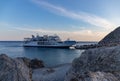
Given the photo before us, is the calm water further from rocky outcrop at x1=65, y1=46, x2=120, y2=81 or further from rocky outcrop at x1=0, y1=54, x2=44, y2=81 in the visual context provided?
rocky outcrop at x1=0, y1=54, x2=44, y2=81

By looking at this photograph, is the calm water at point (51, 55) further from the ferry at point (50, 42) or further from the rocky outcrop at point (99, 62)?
the rocky outcrop at point (99, 62)

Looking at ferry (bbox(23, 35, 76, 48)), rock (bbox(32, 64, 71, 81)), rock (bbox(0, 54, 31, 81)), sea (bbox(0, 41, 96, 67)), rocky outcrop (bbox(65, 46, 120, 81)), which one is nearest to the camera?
rocky outcrop (bbox(65, 46, 120, 81))

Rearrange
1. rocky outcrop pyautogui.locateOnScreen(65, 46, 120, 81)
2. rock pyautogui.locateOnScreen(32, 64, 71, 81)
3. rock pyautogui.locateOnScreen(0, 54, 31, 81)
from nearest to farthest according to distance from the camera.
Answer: rocky outcrop pyautogui.locateOnScreen(65, 46, 120, 81)
rock pyautogui.locateOnScreen(0, 54, 31, 81)
rock pyautogui.locateOnScreen(32, 64, 71, 81)

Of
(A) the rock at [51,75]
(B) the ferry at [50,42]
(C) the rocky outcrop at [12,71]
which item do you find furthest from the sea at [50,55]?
(C) the rocky outcrop at [12,71]

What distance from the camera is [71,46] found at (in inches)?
5379

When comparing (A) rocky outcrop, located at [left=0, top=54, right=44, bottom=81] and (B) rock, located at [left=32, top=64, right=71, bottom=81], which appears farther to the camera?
(B) rock, located at [left=32, top=64, right=71, bottom=81]

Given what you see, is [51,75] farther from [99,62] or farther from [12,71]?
[99,62]

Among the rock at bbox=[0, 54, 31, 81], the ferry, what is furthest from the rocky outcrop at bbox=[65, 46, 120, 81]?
the ferry

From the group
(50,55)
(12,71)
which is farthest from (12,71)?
(50,55)

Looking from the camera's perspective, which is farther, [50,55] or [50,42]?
[50,42]

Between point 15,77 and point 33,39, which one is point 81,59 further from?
point 33,39

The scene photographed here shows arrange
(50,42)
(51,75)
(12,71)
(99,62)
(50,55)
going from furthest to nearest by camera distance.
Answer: (50,42) < (50,55) < (51,75) < (99,62) < (12,71)

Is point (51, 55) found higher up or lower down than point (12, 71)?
lower down

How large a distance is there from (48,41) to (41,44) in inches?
169
